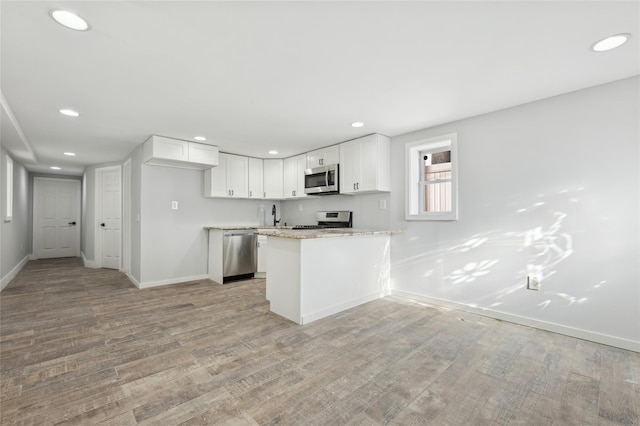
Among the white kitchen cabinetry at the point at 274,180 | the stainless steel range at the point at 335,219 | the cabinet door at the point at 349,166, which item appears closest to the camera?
the cabinet door at the point at 349,166

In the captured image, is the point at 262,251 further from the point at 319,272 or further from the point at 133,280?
the point at 319,272

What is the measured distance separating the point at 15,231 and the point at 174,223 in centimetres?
328

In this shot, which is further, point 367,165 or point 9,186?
point 9,186

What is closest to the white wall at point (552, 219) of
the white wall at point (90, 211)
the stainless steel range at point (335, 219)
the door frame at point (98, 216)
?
the stainless steel range at point (335, 219)

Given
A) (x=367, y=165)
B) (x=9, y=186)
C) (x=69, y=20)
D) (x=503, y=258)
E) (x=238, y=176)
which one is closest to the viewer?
(x=69, y=20)

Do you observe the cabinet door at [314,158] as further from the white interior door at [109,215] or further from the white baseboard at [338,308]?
the white interior door at [109,215]

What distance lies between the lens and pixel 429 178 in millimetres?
3904

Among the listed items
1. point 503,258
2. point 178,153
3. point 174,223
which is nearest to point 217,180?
point 178,153

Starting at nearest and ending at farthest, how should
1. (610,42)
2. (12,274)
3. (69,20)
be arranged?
(69,20)
(610,42)
(12,274)

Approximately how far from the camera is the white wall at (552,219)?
2424 millimetres

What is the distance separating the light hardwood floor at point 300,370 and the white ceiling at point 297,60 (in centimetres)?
222

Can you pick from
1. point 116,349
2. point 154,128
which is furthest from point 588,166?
point 154,128

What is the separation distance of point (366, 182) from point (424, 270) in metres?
1.39

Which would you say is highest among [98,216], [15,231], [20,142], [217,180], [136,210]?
[20,142]
